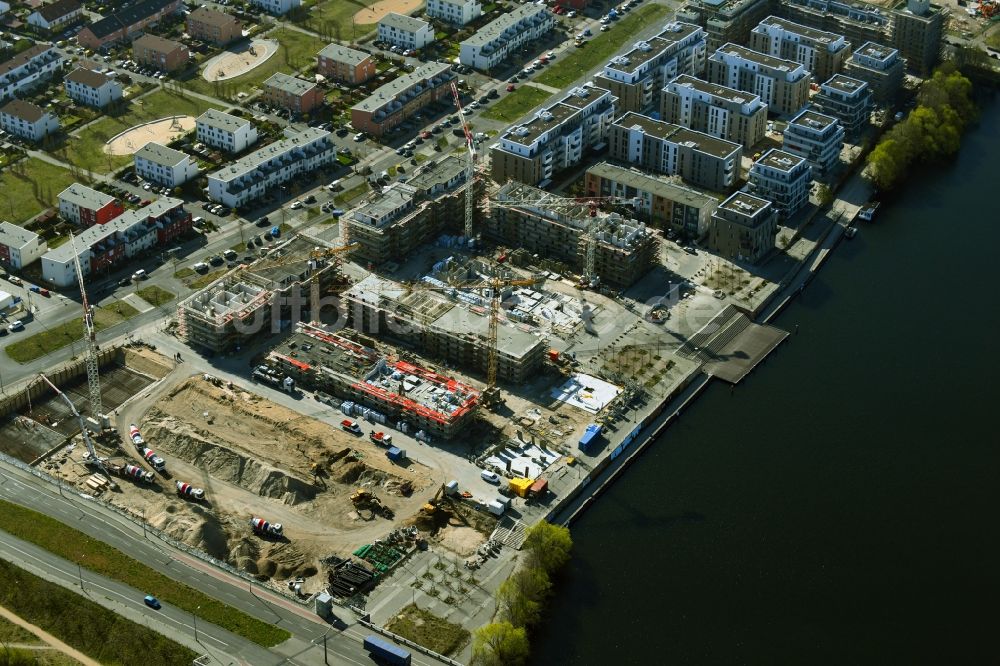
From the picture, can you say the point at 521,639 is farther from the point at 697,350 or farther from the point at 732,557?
the point at 697,350

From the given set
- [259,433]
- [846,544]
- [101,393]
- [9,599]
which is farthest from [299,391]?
[846,544]

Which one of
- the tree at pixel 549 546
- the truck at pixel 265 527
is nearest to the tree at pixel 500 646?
the tree at pixel 549 546

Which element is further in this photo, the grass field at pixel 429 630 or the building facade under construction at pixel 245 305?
the building facade under construction at pixel 245 305

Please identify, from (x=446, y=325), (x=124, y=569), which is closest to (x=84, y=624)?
(x=124, y=569)

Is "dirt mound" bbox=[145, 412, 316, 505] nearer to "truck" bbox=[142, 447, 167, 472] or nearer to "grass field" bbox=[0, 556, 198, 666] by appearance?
"truck" bbox=[142, 447, 167, 472]

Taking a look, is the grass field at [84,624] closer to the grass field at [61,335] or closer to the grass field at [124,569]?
the grass field at [124,569]

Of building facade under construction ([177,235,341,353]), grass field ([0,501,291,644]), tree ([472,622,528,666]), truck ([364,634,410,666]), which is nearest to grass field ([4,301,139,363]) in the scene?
building facade under construction ([177,235,341,353])
